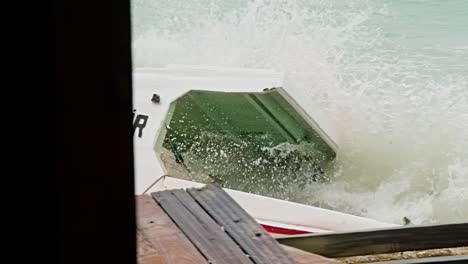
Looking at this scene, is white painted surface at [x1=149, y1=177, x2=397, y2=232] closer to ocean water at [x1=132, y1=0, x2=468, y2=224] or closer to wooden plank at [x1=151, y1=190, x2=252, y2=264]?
ocean water at [x1=132, y1=0, x2=468, y2=224]

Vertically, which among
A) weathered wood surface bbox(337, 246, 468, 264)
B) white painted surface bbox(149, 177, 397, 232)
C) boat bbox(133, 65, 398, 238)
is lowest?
weathered wood surface bbox(337, 246, 468, 264)

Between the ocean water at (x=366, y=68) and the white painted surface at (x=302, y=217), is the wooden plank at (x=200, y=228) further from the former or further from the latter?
the ocean water at (x=366, y=68)

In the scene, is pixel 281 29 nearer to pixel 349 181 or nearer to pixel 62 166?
pixel 349 181

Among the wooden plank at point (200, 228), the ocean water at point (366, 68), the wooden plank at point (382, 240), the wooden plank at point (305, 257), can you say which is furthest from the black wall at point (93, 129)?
the ocean water at point (366, 68)

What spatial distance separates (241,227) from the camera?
2.38 m

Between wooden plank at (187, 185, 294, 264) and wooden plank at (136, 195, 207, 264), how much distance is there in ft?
0.64

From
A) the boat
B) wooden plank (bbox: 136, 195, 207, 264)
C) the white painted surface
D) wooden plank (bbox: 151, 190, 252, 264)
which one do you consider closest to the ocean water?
the boat

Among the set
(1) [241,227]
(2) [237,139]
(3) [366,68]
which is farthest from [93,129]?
(3) [366,68]

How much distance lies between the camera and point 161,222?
2281mm

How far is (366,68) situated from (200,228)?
3.87 m

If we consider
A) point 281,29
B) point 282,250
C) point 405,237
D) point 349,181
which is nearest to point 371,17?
point 281,29

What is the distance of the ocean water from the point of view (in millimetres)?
5352

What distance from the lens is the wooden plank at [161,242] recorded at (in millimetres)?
1928

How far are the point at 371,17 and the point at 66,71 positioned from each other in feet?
18.6
